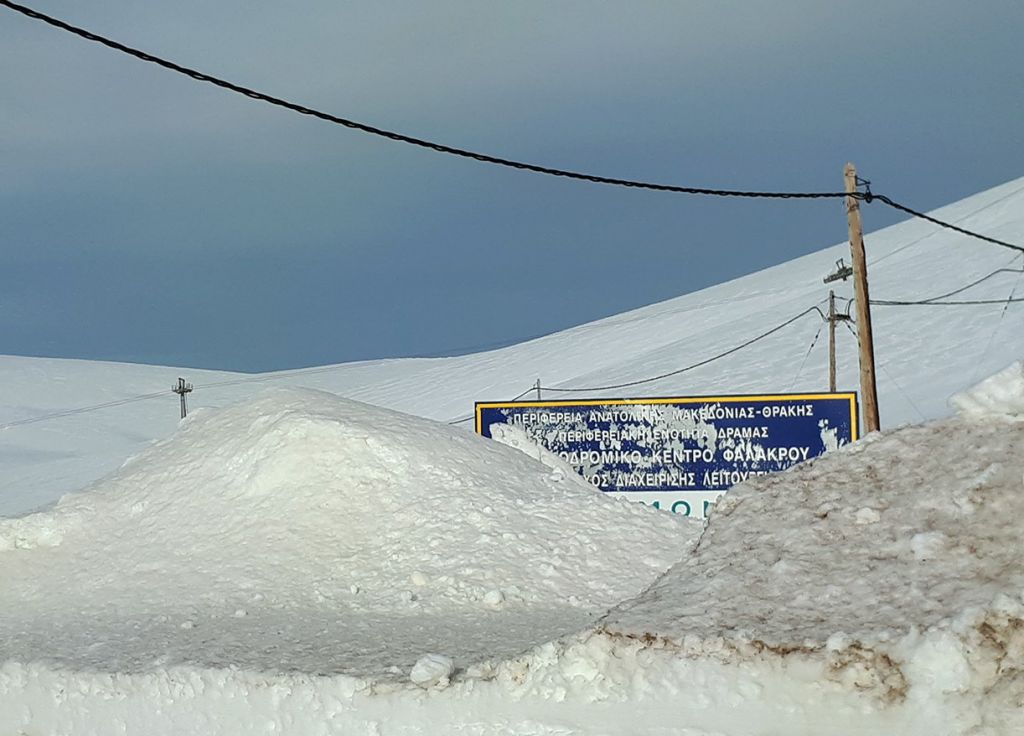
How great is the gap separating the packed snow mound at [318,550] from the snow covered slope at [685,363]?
33.9m

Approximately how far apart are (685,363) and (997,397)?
48199mm

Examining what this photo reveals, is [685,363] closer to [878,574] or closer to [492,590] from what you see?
[492,590]

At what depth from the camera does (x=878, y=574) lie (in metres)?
4.95

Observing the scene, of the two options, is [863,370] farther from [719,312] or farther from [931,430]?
[719,312]

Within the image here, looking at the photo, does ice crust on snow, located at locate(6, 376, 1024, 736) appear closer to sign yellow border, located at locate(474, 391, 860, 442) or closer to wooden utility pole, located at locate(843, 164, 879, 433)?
sign yellow border, located at locate(474, 391, 860, 442)

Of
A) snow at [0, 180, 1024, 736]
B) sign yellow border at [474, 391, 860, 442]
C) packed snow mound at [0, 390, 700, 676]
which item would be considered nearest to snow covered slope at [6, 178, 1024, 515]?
sign yellow border at [474, 391, 860, 442]

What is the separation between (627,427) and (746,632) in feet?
43.5

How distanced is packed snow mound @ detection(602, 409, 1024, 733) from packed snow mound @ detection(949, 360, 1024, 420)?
0.06 m

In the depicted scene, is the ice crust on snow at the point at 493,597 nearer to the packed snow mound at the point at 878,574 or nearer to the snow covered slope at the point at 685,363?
the packed snow mound at the point at 878,574

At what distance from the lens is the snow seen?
456 cm

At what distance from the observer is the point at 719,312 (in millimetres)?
64438

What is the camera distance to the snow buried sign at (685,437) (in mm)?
17500

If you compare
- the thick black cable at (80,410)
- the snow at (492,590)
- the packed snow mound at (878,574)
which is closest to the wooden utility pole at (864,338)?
the snow at (492,590)

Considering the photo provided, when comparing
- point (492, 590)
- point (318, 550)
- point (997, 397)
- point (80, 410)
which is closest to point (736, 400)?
point (318, 550)
